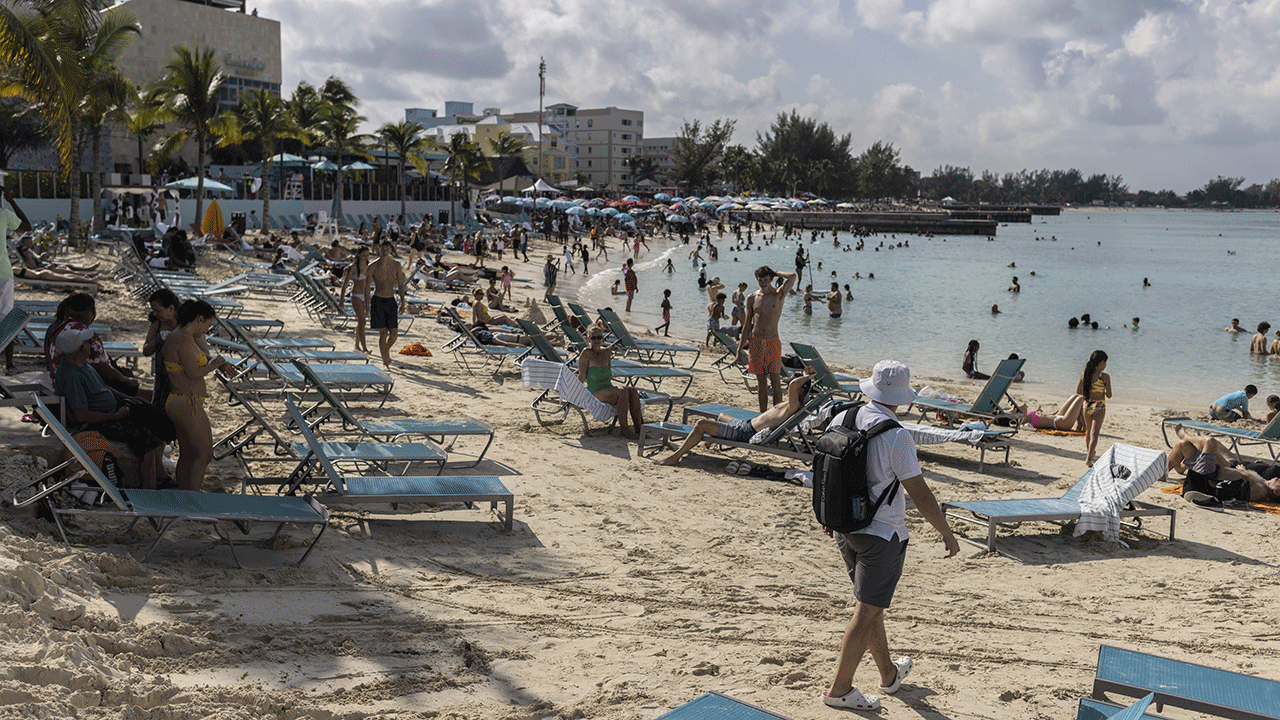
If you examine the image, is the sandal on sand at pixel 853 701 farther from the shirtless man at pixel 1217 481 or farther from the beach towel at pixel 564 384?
the shirtless man at pixel 1217 481

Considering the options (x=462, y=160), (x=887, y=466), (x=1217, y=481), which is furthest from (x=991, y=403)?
(x=462, y=160)

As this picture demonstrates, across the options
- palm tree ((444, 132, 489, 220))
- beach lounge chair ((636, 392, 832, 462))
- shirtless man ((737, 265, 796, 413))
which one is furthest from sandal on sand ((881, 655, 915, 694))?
palm tree ((444, 132, 489, 220))

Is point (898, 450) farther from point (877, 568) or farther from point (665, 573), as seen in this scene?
point (665, 573)

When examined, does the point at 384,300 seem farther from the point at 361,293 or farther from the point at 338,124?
the point at 338,124

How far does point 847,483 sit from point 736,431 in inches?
161

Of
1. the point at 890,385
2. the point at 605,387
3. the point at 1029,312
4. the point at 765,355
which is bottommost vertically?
the point at 1029,312

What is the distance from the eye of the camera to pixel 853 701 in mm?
3570

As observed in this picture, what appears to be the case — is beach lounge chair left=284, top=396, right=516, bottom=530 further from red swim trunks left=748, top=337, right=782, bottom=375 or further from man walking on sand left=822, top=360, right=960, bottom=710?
red swim trunks left=748, top=337, right=782, bottom=375

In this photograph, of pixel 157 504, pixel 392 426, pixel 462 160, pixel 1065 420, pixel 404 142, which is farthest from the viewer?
pixel 462 160

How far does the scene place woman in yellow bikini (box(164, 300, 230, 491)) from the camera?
485 cm

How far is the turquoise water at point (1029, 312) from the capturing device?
18.3m

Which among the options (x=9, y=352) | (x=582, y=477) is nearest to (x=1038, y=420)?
(x=582, y=477)

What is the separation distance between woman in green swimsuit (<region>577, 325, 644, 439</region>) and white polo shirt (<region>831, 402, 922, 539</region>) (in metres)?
4.81

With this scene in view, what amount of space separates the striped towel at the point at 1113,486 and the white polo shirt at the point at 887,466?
3.39 meters
